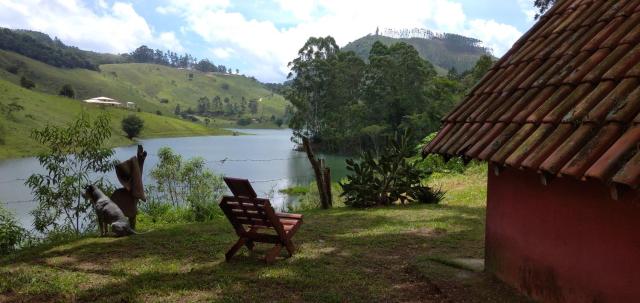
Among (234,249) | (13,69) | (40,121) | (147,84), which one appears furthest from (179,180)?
(147,84)

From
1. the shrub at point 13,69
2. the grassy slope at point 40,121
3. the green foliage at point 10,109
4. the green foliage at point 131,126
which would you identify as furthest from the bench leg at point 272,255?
the shrub at point 13,69

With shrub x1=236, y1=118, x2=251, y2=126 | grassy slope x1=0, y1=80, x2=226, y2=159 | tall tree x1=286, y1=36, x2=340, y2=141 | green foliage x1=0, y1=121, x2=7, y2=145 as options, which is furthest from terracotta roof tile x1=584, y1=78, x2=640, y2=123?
shrub x1=236, y1=118, x2=251, y2=126

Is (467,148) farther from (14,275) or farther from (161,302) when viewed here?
(14,275)

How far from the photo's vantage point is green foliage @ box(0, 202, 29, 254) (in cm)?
858

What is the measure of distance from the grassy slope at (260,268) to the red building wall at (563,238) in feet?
1.32

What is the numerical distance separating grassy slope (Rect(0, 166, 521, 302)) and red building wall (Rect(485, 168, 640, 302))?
402 millimetres

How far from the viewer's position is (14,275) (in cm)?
568

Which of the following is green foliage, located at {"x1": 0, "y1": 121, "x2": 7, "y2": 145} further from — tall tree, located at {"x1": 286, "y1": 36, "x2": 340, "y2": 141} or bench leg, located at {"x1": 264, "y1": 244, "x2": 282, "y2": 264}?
bench leg, located at {"x1": 264, "y1": 244, "x2": 282, "y2": 264}

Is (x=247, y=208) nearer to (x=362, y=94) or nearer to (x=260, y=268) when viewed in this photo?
(x=260, y=268)

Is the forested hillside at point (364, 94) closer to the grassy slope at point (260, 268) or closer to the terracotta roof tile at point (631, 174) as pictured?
the grassy slope at point (260, 268)

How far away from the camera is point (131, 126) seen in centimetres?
6412

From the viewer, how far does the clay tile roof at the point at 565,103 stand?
8.89 feet

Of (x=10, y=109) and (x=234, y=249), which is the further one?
(x=10, y=109)

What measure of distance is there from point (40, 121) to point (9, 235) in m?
48.8
